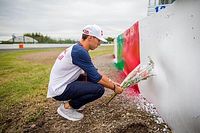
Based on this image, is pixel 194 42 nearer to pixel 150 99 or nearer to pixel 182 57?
pixel 182 57

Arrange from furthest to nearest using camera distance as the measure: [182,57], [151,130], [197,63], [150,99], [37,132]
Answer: [150,99], [37,132], [151,130], [182,57], [197,63]

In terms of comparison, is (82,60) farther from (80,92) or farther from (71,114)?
(71,114)

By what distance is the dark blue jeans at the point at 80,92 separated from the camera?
10.9 feet

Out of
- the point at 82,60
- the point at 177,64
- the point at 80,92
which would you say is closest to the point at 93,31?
the point at 82,60

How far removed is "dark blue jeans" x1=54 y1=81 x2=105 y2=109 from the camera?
10.9ft

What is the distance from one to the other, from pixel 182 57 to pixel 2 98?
3.92m

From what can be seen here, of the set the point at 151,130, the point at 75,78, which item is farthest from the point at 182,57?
the point at 75,78

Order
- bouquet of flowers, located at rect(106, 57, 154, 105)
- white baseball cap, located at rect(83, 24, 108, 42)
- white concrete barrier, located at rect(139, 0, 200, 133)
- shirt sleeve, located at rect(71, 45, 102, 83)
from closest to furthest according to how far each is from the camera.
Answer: white concrete barrier, located at rect(139, 0, 200, 133), shirt sleeve, located at rect(71, 45, 102, 83), white baseball cap, located at rect(83, 24, 108, 42), bouquet of flowers, located at rect(106, 57, 154, 105)

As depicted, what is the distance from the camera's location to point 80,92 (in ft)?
11.0

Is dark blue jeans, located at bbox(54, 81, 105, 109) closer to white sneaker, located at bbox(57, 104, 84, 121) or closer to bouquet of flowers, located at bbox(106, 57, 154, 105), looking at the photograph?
white sneaker, located at bbox(57, 104, 84, 121)

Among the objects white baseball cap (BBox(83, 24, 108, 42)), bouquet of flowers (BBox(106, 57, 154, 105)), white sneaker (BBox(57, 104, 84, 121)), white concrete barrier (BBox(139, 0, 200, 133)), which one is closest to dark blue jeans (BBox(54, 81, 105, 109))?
white sneaker (BBox(57, 104, 84, 121))

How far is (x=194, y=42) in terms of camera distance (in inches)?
82.9

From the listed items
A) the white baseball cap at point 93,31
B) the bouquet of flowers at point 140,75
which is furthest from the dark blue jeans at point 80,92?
the white baseball cap at point 93,31

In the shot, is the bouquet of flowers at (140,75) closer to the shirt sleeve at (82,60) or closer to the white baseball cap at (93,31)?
the shirt sleeve at (82,60)
